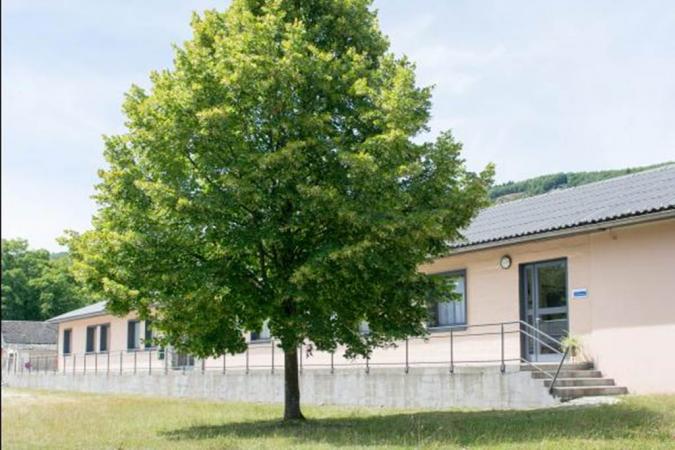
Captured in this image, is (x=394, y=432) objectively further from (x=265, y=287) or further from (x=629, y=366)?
(x=629, y=366)

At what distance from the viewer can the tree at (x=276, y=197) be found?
13039mm

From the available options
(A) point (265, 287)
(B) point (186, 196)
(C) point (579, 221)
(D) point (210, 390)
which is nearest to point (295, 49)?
(B) point (186, 196)

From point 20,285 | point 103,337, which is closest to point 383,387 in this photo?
point 103,337

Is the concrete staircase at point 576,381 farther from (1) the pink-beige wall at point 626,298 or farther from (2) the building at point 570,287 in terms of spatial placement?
(1) the pink-beige wall at point 626,298

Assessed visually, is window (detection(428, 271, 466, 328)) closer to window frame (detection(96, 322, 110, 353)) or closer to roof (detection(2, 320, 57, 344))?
window frame (detection(96, 322, 110, 353))

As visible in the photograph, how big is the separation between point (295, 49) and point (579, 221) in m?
7.56

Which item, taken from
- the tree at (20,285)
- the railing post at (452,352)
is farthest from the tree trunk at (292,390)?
the tree at (20,285)

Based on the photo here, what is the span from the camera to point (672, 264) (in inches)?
633

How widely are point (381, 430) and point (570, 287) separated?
664 cm

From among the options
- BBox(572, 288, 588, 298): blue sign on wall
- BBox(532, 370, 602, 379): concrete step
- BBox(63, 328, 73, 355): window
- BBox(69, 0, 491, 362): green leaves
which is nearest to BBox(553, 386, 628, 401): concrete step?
BBox(532, 370, 602, 379): concrete step

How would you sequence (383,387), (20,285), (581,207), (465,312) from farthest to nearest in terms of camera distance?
1. (20,285)
2. (465,312)
3. (383,387)
4. (581,207)

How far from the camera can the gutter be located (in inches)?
628

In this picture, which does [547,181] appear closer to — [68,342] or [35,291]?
[35,291]

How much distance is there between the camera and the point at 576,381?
54.1 ft
